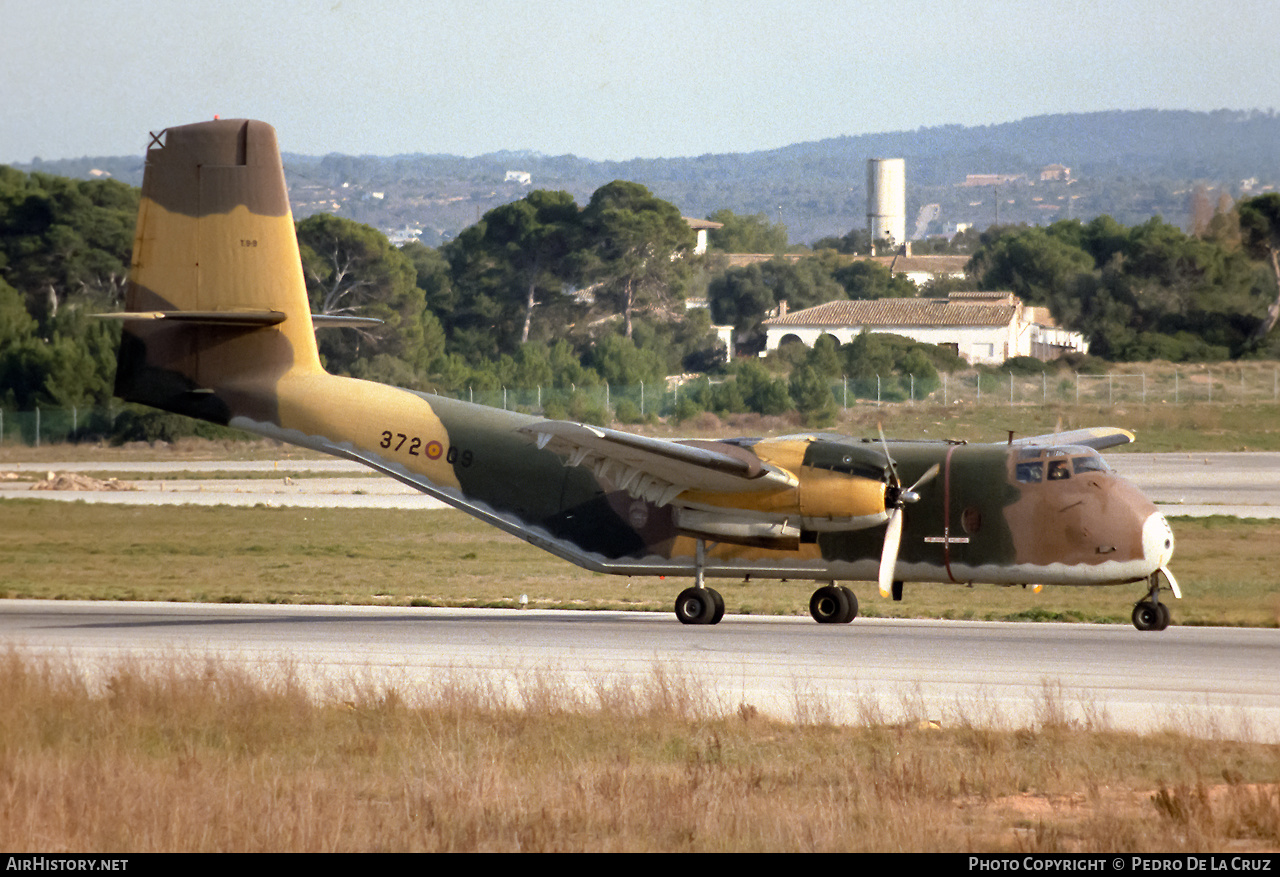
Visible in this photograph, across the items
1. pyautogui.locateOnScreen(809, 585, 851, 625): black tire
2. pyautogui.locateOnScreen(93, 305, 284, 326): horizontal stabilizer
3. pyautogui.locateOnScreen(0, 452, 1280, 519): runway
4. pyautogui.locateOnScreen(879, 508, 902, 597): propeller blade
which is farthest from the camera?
pyautogui.locateOnScreen(0, 452, 1280, 519): runway

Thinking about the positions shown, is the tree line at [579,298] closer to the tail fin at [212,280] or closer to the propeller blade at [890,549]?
the tail fin at [212,280]

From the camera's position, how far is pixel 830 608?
24172 millimetres

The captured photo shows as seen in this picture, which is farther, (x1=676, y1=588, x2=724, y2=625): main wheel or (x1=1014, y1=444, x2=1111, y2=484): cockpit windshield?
(x1=676, y1=588, x2=724, y2=625): main wheel

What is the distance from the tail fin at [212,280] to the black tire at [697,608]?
8.52 meters

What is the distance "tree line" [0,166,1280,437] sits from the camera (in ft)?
253

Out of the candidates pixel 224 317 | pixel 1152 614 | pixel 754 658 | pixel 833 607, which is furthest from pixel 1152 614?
pixel 224 317

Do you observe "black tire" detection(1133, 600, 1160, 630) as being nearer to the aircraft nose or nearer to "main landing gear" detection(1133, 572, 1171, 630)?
"main landing gear" detection(1133, 572, 1171, 630)

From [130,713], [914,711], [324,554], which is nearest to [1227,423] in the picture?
[324,554]

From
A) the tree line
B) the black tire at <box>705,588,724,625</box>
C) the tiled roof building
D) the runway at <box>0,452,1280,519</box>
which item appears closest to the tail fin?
the black tire at <box>705,588,724,625</box>

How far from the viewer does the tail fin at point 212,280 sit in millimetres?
25969

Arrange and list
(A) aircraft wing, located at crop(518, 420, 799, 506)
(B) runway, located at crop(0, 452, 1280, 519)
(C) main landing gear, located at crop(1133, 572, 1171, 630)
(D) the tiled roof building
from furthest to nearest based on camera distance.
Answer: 1. (D) the tiled roof building
2. (B) runway, located at crop(0, 452, 1280, 519)
3. (C) main landing gear, located at crop(1133, 572, 1171, 630)
4. (A) aircraft wing, located at crop(518, 420, 799, 506)

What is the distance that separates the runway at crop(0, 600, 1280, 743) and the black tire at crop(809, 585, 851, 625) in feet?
0.81

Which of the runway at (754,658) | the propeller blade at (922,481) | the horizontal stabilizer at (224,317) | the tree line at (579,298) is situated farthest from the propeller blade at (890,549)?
the tree line at (579,298)

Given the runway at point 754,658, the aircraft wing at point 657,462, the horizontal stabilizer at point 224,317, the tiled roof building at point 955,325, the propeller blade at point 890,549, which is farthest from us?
the tiled roof building at point 955,325
